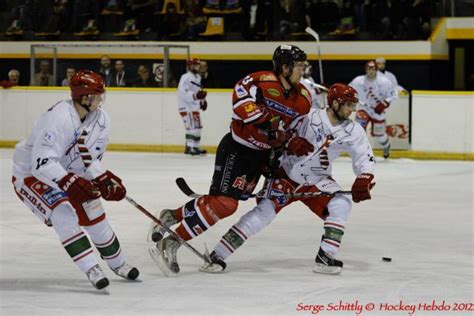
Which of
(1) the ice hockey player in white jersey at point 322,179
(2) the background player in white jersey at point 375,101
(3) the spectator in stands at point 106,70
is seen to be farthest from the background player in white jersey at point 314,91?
(1) the ice hockey player in white jersey at point 322,179

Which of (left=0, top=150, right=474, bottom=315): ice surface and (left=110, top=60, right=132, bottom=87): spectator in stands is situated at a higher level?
(left=0, top=150, right=474, bottom=315): ice surface

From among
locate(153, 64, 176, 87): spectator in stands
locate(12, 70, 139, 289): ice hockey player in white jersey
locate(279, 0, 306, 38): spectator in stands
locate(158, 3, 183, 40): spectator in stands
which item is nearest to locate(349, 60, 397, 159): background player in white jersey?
locate(153, 64, 176, 87): spectator in stands

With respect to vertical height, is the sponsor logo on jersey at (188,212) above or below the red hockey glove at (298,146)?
below

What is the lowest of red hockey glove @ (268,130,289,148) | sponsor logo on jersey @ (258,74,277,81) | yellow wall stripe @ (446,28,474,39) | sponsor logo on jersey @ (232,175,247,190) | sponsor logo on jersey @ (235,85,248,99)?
yellow wall stripe @ (446,28,474,39)

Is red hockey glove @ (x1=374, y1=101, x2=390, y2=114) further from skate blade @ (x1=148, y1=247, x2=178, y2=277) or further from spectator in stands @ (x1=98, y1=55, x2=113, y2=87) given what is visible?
skate blade @ (x1=148, y1=247, x2=178, y2=277)

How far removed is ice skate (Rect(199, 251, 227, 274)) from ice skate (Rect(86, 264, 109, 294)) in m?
0.78

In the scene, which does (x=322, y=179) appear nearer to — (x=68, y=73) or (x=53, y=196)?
(x=53, y=196)

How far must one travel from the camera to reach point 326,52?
16.7m

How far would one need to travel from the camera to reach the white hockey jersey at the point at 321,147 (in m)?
5.82

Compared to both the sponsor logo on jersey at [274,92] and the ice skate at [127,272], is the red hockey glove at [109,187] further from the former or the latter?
the sponsor logo on jersey at [274,92]

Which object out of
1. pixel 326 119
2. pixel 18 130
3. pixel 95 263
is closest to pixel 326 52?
pixel 18 130

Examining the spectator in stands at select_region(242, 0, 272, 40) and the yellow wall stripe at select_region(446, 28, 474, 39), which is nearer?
the yellow wall stripe at select_region(446, 28, 474, 39)

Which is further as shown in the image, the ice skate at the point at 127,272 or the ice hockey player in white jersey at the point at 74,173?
the ice skate at the point at 127,272

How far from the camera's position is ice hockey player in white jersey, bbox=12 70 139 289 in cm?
490
